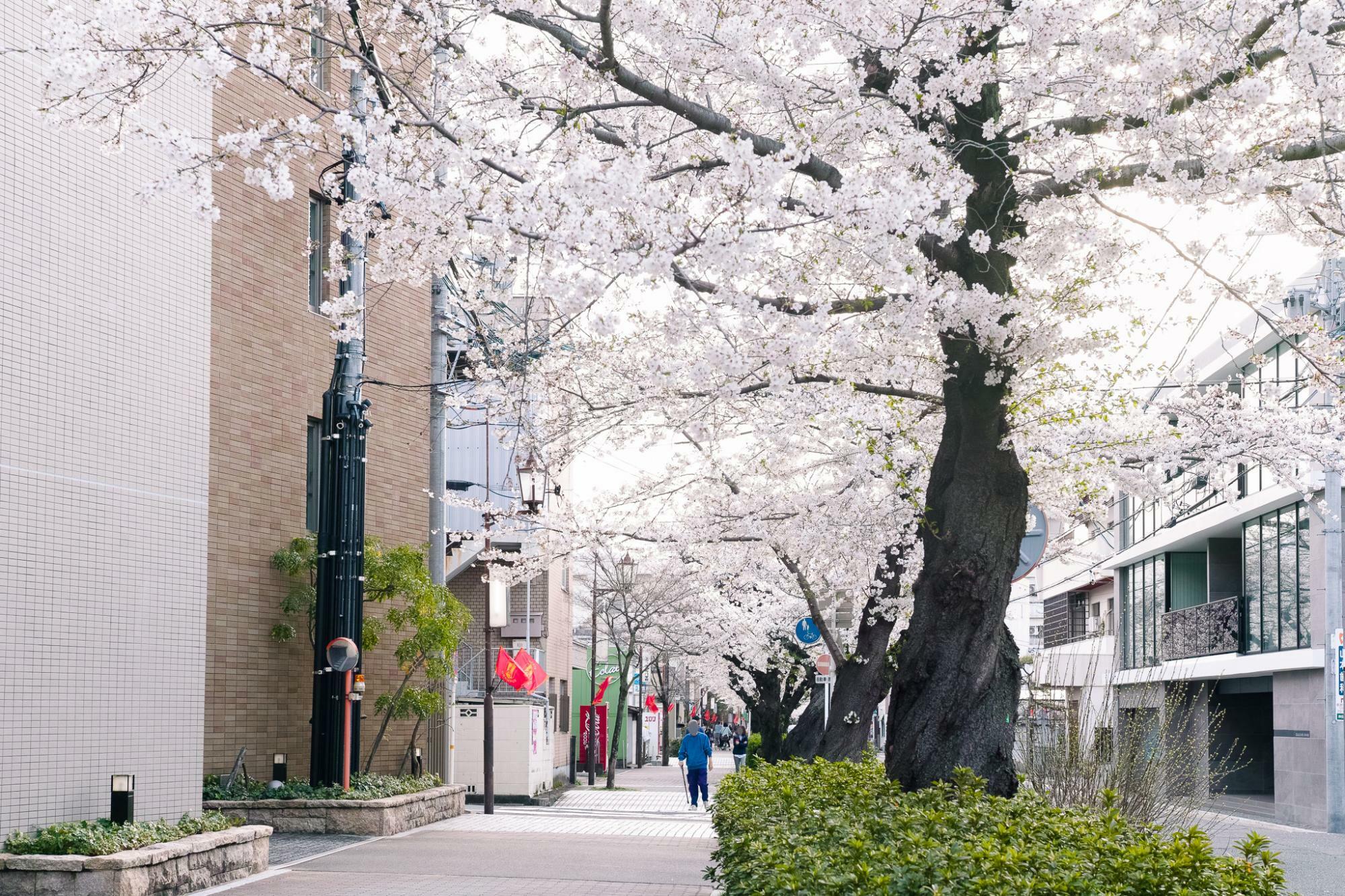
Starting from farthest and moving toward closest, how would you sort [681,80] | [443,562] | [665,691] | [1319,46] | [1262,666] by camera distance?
1. [665,691]
2. [1262,666]
3. [443,562]
4. [681,80]
5. [1319,46]

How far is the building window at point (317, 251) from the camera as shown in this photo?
19828 millimetres

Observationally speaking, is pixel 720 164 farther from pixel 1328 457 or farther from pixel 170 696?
pixel 1328 457

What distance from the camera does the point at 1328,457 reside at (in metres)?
14.6

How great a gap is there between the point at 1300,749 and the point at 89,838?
2503 cm

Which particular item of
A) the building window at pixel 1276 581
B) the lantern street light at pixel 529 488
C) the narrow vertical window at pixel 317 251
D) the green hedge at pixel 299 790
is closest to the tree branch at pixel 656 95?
the green hedge at pixel 299 790

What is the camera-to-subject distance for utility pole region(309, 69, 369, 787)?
1731 centimetres

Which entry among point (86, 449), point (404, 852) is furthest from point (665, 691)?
point (86, 449)

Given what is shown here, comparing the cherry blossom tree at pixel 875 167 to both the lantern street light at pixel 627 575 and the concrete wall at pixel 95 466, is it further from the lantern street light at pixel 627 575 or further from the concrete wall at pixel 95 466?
the lantern street light at pixel 627 575

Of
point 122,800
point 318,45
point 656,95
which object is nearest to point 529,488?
point 318,45

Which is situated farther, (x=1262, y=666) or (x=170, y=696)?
(x=1262, y=666)

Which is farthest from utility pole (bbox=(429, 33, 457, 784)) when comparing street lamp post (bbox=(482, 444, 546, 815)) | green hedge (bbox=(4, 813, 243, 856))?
green hedge (bbox=(4, 813, 243, 856))

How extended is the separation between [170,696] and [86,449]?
2.49 m

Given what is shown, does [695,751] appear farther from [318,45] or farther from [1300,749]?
[318,45]

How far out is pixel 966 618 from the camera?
31.3 ft
